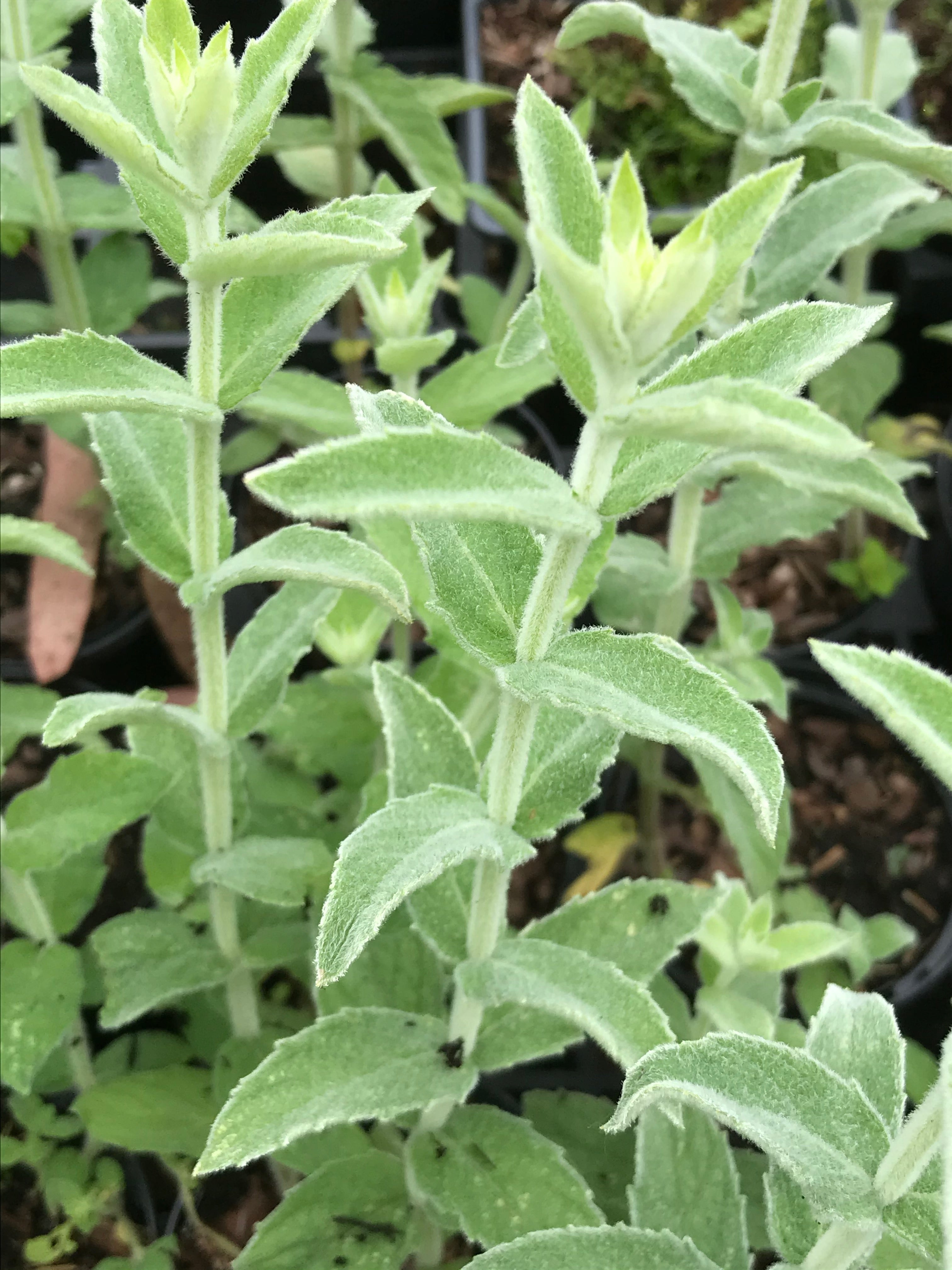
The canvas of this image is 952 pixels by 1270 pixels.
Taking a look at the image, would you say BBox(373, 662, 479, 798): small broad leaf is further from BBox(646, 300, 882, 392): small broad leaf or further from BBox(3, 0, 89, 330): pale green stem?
BBox(3, 0, 89, 330): pale green stem

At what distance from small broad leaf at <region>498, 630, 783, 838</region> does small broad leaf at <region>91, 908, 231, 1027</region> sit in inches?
19.3

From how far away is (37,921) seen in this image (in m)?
0.89

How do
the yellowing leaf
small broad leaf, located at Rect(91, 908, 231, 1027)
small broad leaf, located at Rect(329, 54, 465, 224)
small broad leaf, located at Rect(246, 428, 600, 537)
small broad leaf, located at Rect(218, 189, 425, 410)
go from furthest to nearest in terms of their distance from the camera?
1. the yellowing leaf
2. small broad leaf, located at Rect(329, 54, 465, 224)
3. small broad leaf, located at Rect(91, 908, 231, 1027)
4. small broad leaf, located at Rect(218, 189, 425, 410)
5. small broad leaf, located at Rect(246, 428, 600, 537)

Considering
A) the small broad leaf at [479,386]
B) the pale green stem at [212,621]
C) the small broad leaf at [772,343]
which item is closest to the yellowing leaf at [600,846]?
the pale green stem at [212,621]

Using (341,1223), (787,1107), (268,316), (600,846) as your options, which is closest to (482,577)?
(268,316)

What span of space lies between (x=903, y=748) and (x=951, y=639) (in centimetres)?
24

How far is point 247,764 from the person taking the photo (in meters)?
1.12

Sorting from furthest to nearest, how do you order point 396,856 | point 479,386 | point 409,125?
point 409,125, point 479,386, point 396,856

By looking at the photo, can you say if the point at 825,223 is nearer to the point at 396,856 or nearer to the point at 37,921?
the point at 396,856

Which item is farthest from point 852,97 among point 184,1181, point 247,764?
point 184,1181

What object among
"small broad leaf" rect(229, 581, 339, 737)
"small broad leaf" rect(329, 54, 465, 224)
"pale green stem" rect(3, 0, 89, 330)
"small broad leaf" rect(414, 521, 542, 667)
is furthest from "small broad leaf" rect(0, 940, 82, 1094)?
"small broad leaf" rect(329, 54, 465, 224)

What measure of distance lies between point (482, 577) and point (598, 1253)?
377mm

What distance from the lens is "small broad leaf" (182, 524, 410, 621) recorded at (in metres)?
0.58

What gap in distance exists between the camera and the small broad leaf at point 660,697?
454 millimetres
